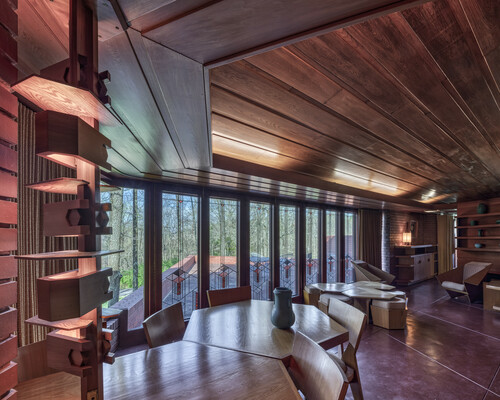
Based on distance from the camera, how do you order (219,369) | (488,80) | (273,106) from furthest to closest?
(273,106) < (488,80) < (219,369)

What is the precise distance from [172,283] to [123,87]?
308 centimetres

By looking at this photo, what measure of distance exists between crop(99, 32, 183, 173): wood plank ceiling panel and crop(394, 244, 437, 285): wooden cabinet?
6.97 meters

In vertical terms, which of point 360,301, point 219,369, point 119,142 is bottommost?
point 360,301

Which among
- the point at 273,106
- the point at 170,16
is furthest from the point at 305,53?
the point at 170,16

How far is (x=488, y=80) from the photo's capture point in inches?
58.6

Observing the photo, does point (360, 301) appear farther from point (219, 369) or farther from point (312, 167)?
point (219, 369)

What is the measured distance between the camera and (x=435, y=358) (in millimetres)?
2969

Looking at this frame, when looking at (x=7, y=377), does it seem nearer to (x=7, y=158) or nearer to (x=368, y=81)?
(x=7, y=158)

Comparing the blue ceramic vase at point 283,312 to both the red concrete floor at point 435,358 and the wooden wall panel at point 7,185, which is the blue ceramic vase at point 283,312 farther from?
the wooden wall panel at point 7,185

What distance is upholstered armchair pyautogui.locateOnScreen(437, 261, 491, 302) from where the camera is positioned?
504cm

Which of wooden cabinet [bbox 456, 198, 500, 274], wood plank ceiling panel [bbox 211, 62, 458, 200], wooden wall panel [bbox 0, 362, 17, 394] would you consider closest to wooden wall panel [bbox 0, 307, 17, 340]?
wooden wall panel [bbox 0, 362, 17, 394]

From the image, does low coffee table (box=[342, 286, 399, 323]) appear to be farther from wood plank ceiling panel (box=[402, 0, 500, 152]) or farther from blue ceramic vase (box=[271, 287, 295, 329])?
wood plank ceiling panel (box=[402, 0, 500, 152])

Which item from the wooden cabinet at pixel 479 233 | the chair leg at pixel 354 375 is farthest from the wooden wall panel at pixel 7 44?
the wooden cabinet at pixel 479 233

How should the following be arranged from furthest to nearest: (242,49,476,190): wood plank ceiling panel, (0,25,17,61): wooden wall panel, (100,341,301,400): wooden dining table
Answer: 1. (242,49,476,190): wood plank ceiling panel
2. (100,341,301,400): wooden dining table
3. (0,25,17,61): wooden wall panel
